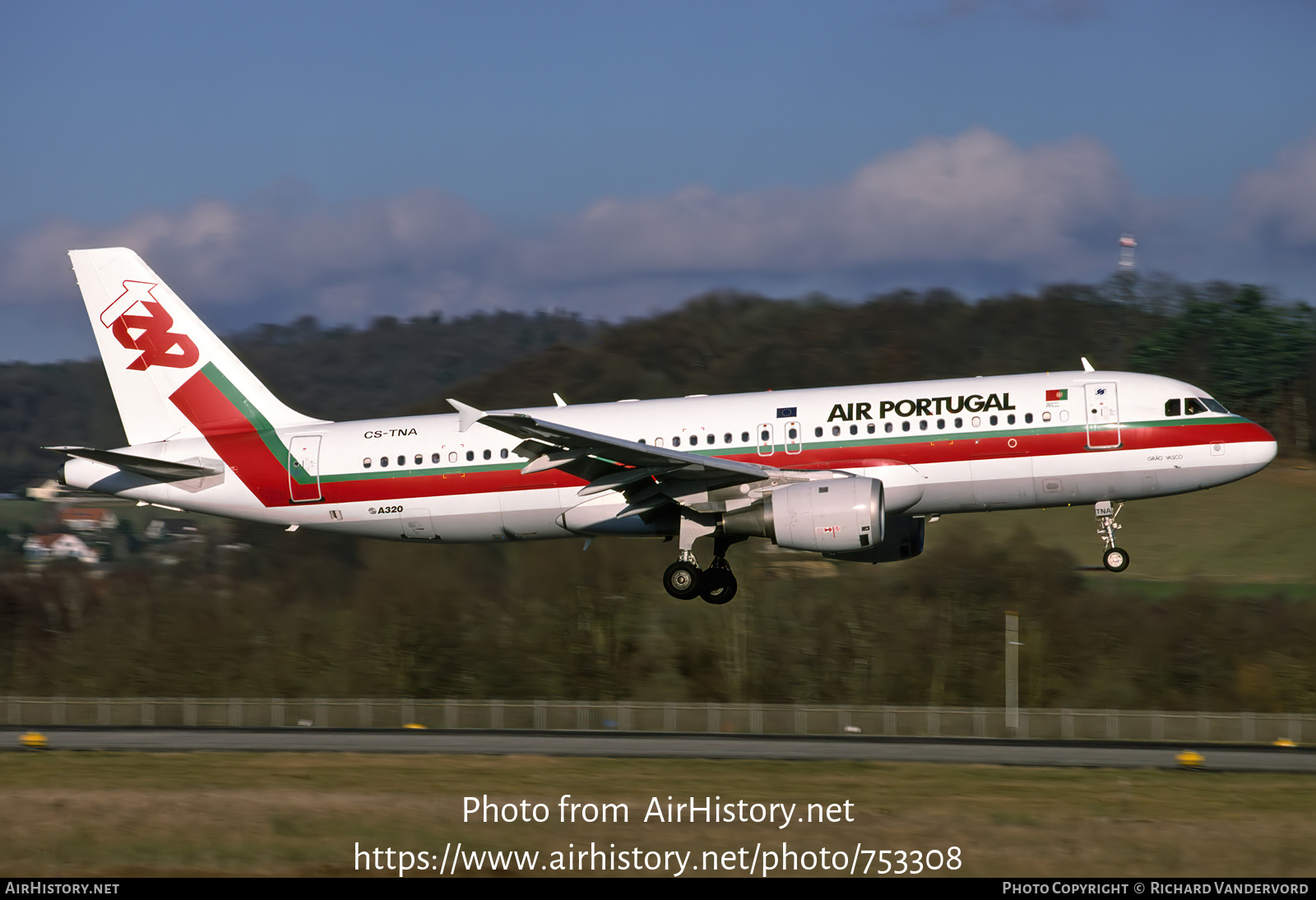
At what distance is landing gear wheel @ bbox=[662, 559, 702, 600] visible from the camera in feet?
114

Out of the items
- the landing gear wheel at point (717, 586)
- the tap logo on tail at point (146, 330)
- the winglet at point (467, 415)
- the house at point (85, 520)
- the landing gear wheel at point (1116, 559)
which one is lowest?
the landing gear wheel at point (717, 586)

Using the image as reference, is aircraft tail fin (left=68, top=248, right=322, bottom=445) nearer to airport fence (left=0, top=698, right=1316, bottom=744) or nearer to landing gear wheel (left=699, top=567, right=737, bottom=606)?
landing gear wheel (left=699, top=567, right=737, bottom=606)

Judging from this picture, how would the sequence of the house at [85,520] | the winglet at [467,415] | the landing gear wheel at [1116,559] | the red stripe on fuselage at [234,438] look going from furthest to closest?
1. the house at [85,520]
2. the red stripe on fuselage at [234,438]
3. the landing gear wheel at [1116,559]
4. the winglet at [467,415]

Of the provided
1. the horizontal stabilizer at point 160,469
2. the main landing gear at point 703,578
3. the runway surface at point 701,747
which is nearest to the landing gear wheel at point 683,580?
the main landing gear at point 703,578

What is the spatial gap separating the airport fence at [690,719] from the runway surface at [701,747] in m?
2.83

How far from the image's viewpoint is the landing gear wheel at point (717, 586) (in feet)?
115

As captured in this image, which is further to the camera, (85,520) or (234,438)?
(85,520)

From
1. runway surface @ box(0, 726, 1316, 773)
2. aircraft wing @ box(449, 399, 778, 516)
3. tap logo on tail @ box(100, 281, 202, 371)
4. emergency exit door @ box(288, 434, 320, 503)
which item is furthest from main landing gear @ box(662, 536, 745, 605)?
tap logo on tail @ box(100, 281, 202, 371)

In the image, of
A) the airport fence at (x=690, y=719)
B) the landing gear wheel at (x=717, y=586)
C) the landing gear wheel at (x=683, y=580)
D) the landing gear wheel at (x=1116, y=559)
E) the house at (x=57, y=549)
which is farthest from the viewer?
the house at (x=57, y=549)

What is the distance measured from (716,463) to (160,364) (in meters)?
15.3

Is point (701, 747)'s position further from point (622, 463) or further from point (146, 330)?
point (146, 330)

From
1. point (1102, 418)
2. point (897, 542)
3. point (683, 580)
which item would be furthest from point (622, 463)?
point (1102, 418)

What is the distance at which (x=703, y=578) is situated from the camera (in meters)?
35.0

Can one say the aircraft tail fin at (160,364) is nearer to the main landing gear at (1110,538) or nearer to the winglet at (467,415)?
the winglet at (467,415)
